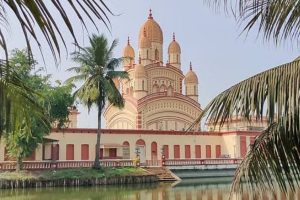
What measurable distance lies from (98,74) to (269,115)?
28.1 meters

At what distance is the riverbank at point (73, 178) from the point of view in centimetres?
2694

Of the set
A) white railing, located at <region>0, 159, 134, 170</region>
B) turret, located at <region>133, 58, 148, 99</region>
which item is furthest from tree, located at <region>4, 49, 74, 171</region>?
turret, located at <region>133, 58, 148, 99</region>

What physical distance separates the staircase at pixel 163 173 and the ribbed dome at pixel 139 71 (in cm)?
1660

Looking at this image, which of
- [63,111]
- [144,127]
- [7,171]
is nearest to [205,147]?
[144,127]

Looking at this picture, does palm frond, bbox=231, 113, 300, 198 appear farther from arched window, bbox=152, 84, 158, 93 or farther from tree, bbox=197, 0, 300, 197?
arched window, bbox=152, 84, 158, 93

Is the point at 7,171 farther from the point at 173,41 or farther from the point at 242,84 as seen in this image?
the point at 173,41

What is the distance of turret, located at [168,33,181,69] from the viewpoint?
56250mm

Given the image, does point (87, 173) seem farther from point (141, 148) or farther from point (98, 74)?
point (141, 148)

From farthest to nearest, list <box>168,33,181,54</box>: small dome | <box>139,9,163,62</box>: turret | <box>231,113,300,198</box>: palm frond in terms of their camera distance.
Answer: <box>168,33,181,54</box>: small dome, <box>139,9,163,62</box>: turret, <box>231,113,300,198</box>: palm frond

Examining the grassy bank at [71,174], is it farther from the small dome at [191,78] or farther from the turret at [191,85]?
the small dome at [191,78]

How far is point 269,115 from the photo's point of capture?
364cm

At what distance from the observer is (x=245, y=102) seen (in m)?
3.75

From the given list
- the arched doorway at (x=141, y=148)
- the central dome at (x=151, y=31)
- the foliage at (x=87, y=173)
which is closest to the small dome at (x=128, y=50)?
the central dome at (x=151, y=31)

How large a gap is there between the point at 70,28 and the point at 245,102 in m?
2.16
